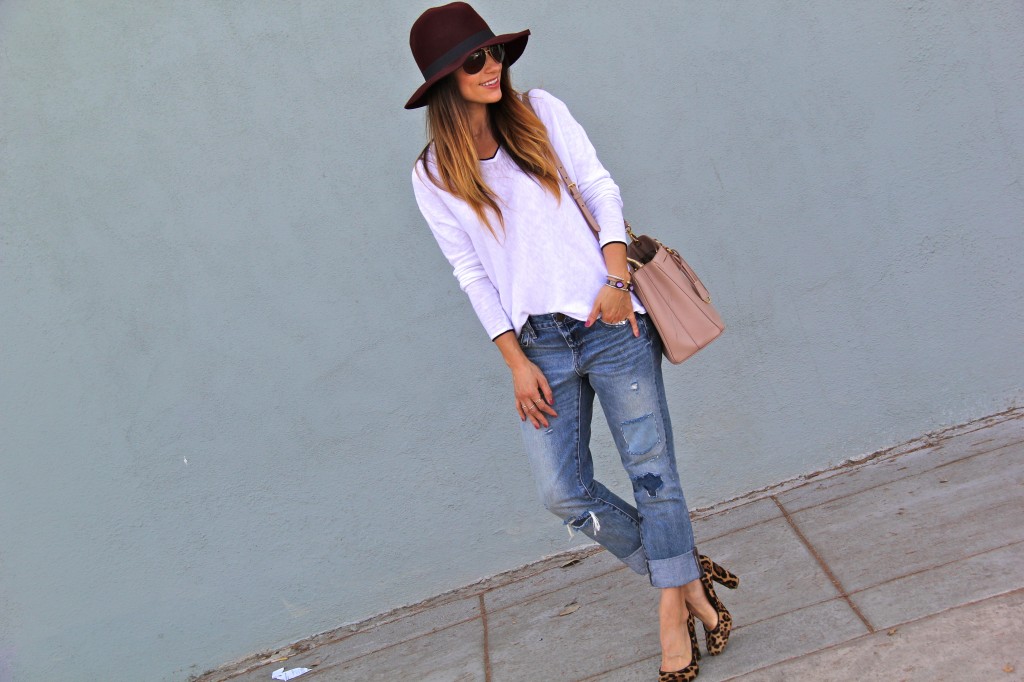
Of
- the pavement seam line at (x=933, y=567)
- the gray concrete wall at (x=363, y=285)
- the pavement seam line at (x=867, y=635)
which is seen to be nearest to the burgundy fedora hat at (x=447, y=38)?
the gray concrete wall at (x=363, y=285)

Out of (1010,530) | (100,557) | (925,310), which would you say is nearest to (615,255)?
(1010,530)

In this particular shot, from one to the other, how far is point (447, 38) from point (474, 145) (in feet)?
0.93

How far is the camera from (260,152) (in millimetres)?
4086

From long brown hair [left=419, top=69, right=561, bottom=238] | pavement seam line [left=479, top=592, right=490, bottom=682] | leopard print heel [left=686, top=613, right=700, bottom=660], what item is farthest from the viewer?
pavement seam line [left=479, top=592, right=490, bottom=682]

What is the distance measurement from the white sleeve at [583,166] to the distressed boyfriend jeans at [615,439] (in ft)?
0.95

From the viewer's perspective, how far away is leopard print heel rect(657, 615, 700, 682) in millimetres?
3027

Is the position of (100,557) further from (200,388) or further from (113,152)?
(113,152)

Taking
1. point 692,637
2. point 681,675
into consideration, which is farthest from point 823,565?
point 681,675

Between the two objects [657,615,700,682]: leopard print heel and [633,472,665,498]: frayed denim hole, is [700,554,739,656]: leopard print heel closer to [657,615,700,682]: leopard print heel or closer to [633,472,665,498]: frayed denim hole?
[657,615,700,682]: leopard print heel

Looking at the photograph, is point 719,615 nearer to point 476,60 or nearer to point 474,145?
point 474,145

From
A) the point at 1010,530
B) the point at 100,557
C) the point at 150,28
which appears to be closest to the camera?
the point at 1010,530

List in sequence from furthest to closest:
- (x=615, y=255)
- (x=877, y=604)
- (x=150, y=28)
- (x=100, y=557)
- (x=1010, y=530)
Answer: (x=100, y=557), (x=150, y=28), (x=1010, y=530), (x=877, y=604), (x=615, y=255)

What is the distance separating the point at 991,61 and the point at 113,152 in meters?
3.48

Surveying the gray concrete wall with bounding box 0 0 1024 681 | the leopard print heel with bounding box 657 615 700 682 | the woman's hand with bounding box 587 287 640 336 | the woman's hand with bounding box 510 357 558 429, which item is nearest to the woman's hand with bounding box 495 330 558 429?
the woman's hand with bounding box 510 357 558 429
